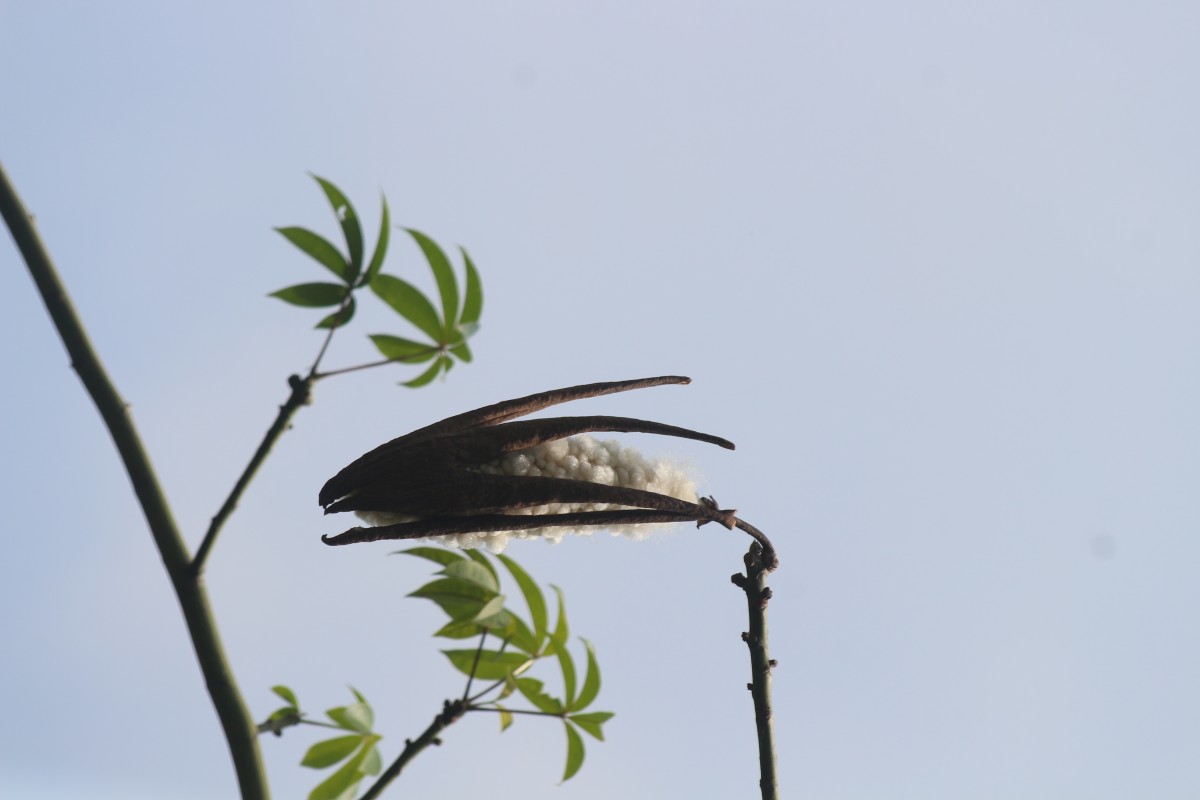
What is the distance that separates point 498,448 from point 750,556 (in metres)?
0.47

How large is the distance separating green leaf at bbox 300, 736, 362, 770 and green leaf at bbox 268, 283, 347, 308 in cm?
65

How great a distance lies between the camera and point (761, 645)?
1.53 metres

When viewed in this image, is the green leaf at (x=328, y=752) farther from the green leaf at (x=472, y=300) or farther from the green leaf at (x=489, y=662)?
the green leaf at (x=472, y=300)

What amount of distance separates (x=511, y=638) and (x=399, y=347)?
50 cm

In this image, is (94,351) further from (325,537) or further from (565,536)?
(565,536)

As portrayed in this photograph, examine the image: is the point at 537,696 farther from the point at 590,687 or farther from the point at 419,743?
the point at 419,743

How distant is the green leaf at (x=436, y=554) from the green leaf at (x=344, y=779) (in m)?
0.30

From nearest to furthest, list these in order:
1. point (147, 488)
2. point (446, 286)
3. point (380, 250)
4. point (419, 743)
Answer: point (147, 488), point (419, 743), point (380, 250), point (446, 286)

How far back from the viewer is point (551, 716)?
5.37 ft

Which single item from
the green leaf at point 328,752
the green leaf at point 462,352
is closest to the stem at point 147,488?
the green leaf at point 328,752

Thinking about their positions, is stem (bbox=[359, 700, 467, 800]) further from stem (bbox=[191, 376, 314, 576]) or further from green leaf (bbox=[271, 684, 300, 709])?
stem (bbox=[191, 376, 314, 576])

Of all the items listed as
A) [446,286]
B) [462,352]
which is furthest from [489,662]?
[446,286]

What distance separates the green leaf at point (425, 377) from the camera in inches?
61.8

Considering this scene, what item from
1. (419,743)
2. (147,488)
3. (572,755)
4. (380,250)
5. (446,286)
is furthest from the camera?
(572,755)
